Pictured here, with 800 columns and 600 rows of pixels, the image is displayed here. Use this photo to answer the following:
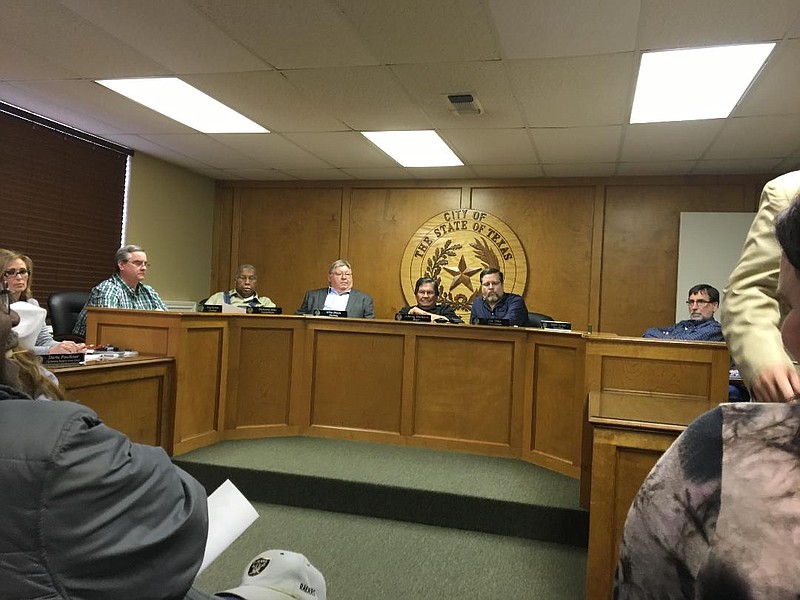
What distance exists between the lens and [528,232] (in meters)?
6.02

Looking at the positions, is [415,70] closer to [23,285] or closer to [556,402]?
[556,402]

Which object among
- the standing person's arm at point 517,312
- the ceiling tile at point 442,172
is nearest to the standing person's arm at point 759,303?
the standing person's arm at point 517,312

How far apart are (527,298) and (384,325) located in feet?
8.91

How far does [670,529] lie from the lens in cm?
45

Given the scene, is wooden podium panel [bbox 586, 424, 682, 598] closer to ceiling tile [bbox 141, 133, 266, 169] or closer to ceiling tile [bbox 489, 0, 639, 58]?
ceiling tile [bbox 489, 0, 639, 58]

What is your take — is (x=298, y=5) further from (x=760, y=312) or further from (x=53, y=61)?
(x=760, y=312)

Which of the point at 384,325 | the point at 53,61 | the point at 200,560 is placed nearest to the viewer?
the point at 200,560

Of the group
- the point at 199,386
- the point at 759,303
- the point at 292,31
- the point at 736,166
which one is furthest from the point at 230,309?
the point at 736,166

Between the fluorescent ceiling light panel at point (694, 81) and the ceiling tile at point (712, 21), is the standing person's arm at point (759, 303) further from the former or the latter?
the fluorescent ceiling light panel at point (694, 81)

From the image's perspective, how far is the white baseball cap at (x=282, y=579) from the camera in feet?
4.09

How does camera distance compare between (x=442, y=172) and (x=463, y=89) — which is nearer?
(x=463, y=89)

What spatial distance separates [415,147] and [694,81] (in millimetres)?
2289

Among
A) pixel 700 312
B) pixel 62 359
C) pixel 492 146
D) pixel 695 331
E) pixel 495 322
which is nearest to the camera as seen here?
pixel 62 359

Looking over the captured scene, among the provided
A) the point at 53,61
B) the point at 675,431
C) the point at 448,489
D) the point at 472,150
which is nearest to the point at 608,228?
the point at 472,150
